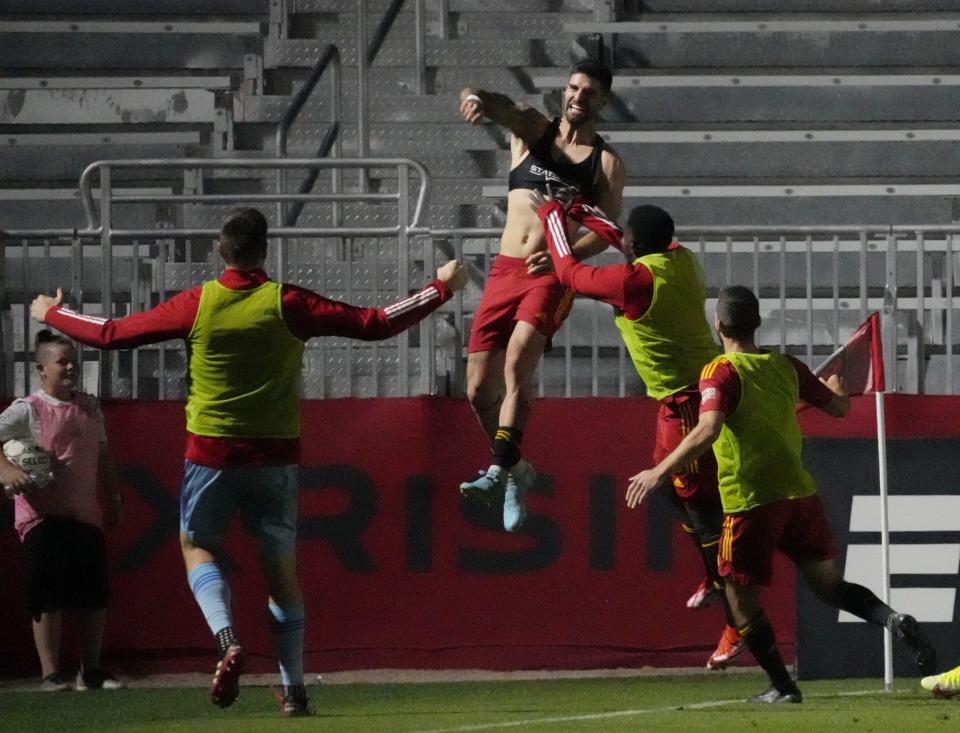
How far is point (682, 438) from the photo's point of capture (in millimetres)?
9820

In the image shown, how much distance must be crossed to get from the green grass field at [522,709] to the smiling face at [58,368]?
1.67 metres

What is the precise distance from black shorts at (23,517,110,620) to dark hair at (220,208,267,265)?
3.14 m

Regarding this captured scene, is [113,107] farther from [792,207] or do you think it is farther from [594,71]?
[594,71]

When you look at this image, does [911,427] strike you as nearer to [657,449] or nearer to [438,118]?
[657,449]

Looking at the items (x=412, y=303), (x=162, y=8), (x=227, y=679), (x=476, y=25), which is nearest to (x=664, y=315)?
(x=412, y=303)

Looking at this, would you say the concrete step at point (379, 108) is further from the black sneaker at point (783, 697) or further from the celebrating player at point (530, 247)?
the black sneaker at point (783, 697)

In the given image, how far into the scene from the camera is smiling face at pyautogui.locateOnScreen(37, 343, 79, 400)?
1117 cm

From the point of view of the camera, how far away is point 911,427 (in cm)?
1161

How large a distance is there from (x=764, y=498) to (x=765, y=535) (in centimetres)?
16

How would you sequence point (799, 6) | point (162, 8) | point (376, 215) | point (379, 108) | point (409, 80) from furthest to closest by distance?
point (162, 8) → point (799, 6) → point (409, 80) → point (379, 108) → point (376, 215)

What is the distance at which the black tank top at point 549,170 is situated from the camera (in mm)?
10117

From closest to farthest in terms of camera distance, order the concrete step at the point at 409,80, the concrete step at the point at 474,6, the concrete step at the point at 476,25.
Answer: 1. the concrete step at the point at 409,80
2. the concrete step at the point at 476,25
3. the concrete step at the point at 474,6

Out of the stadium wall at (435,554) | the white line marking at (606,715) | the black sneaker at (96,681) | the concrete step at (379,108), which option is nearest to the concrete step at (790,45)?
the concrete step at (379,108)

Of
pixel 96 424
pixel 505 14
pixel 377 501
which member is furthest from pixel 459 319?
pixel 505 14
